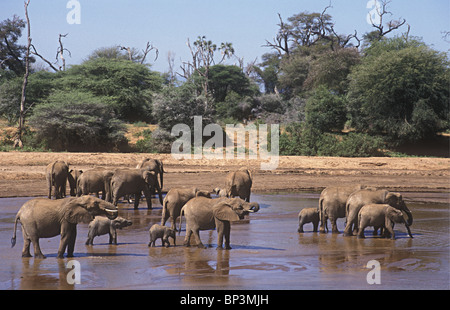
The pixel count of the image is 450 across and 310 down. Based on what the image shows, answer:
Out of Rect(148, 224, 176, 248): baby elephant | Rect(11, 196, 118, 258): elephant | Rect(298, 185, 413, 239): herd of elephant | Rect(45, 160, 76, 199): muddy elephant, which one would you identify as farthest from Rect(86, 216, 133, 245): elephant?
Rect(45, 160, 76, 199): muddy elephant

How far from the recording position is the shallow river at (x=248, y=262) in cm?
873

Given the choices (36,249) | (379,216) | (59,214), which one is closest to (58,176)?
(36,249)

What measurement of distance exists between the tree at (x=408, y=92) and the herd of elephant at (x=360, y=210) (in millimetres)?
27046

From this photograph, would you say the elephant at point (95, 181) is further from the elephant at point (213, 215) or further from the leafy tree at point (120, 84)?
the leafy tree at point (120, 84)

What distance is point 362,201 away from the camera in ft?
41.9

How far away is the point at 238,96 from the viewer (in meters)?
56.8

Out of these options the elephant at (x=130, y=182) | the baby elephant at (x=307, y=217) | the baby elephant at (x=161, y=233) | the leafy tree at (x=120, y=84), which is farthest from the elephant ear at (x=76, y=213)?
the leafy tree at (x=120, y=84)

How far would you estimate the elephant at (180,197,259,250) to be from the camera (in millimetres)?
10695

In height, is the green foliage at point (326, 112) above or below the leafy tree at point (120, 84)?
below

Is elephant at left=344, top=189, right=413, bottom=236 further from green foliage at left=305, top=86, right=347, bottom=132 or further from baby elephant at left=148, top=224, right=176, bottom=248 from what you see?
green foliage at left=305, top=86, right=347, bottom=132

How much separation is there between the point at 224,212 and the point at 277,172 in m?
19.3

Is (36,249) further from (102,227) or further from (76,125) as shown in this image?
(76,125)
